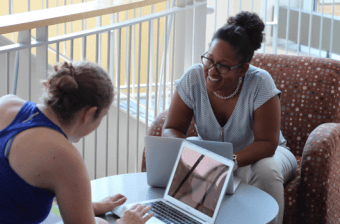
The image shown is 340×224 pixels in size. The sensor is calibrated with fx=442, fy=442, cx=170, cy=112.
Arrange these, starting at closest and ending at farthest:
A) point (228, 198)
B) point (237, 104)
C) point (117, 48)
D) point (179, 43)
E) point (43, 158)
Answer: point (43, 158)
point (228, 198)
point (237, 104)
point (117, 48)
point (179, 43)

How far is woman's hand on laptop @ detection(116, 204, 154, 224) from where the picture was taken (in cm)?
125

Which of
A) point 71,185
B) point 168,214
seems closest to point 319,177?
point 168,214

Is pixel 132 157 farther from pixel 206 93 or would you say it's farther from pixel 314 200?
pixel 314 200

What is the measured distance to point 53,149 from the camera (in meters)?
1.06

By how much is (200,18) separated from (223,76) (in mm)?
999

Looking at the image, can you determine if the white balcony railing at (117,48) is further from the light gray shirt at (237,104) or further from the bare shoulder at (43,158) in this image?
the light gray shirt at (237,104)

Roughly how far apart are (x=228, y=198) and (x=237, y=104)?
599 mm

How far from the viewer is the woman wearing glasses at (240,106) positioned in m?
1.85

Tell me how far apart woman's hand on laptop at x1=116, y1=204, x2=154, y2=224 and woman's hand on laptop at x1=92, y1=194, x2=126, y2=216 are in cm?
9

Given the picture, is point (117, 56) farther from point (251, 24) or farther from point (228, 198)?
point (228, 198)

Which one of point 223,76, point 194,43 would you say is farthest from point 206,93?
point 194,43

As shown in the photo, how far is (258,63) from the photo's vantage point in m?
2.47

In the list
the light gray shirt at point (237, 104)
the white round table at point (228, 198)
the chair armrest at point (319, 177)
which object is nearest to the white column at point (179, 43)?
the light gray shirt at point (237, 104)

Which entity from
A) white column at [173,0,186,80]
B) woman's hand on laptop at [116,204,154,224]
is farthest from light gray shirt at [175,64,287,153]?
woman's hand on laptop at [116,204,154,224]
